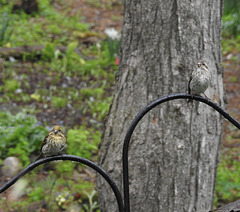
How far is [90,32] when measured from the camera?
8336mm

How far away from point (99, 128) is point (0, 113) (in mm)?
1288

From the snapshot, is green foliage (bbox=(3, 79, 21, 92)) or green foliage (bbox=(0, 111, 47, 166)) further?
green foliage (bbox=(3, 79, 21, 92))

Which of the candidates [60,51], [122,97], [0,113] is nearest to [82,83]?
[60,51]

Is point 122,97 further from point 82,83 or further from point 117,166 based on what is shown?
point 82,83

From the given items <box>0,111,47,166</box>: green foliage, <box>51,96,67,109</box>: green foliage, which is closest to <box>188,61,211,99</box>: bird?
<box>0,111,47,166</box>: green foliage

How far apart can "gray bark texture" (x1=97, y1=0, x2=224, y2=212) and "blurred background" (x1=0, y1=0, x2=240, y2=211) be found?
408 mm

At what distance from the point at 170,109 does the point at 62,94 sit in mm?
3356

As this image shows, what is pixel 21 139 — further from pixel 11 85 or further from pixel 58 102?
pixel 11 85

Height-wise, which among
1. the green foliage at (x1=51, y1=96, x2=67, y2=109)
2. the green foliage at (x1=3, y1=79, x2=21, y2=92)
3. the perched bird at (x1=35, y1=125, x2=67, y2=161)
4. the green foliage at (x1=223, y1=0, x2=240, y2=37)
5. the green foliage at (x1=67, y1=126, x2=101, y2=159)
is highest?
the green foliage at (x1=223, y1=0, x2=240, y2=37)

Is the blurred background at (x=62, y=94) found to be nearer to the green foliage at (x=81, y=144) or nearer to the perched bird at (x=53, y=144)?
the green foliage at (x=81, y=144)

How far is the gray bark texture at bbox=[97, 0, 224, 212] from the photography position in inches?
113

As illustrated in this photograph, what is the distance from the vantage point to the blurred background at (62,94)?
398 cm

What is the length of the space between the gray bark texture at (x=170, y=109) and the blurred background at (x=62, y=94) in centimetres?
41

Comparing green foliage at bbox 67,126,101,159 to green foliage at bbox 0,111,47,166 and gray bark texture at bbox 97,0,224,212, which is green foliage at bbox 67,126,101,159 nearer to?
green foliage at bbox 0,111,47,166
